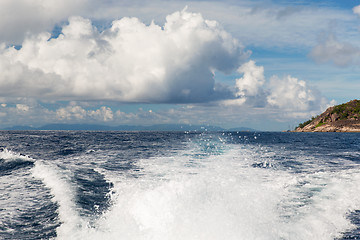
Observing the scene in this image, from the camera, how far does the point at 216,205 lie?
11766 mm

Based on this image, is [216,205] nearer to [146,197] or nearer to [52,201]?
[146,197]

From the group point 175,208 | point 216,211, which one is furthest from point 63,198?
point 216,211

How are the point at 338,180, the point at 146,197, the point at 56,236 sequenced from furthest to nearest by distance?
the point at 338,180 < the point at 146,197 < the point at 56,236

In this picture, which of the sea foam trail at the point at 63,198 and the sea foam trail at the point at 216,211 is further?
the sea foam trail at the point at 63,198

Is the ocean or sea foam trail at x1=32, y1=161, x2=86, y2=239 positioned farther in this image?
sea foam trail at x1=32, y1=161, x2=86, y2=239

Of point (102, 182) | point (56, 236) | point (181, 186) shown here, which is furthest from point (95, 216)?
point (102, 182)

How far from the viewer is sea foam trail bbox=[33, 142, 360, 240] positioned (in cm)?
930

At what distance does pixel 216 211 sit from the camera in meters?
Answer: 11.0

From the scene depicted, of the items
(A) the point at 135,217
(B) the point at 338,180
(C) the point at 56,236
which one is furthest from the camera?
(B) the point at 338,180

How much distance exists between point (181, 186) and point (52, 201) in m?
6.93

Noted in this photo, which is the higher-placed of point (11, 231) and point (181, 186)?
point (181, 186)

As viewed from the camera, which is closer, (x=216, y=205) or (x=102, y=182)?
(x=216, y=205)

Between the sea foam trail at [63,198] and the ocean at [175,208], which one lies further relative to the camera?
the sea foam trail at [63,198]

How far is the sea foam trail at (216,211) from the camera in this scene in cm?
930
